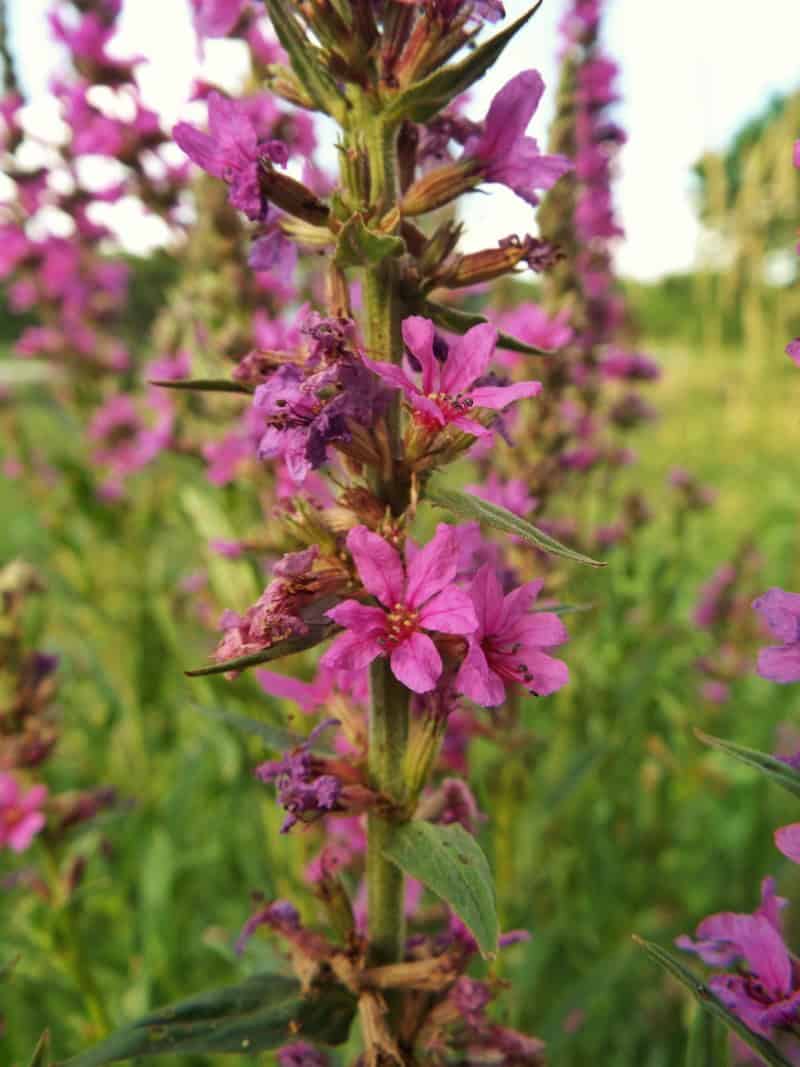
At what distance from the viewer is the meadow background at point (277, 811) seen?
267 centimetres

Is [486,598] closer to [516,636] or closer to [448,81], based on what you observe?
[516,636]

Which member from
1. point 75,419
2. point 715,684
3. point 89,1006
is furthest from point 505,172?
point 75,419

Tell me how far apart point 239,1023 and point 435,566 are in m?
0.73

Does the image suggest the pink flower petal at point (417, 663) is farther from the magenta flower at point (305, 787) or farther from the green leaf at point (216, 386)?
the green leaf at point (216, 386)

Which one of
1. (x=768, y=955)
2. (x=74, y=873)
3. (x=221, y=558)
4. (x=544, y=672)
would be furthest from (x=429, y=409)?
(x=221, y=558)

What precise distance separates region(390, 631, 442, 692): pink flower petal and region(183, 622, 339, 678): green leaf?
0.14 m

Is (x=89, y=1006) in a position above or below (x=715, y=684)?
below

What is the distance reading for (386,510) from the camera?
1.26m

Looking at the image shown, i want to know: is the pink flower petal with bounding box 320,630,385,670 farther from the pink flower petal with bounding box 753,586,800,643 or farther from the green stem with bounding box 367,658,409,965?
the pink flower petal with bounding box 753,586,800,643

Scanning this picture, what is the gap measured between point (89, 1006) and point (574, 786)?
146cm

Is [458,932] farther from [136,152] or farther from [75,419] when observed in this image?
[75,419]

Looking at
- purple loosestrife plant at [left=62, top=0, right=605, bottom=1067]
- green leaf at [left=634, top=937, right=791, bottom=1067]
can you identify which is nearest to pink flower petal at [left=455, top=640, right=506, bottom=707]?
purple loosestrife plant at [left=62, top=0, right=605, bottom=1067]

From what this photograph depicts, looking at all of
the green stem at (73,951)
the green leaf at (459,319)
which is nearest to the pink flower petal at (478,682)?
the green leaf at (459,319)

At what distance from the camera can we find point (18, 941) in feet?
8.25
